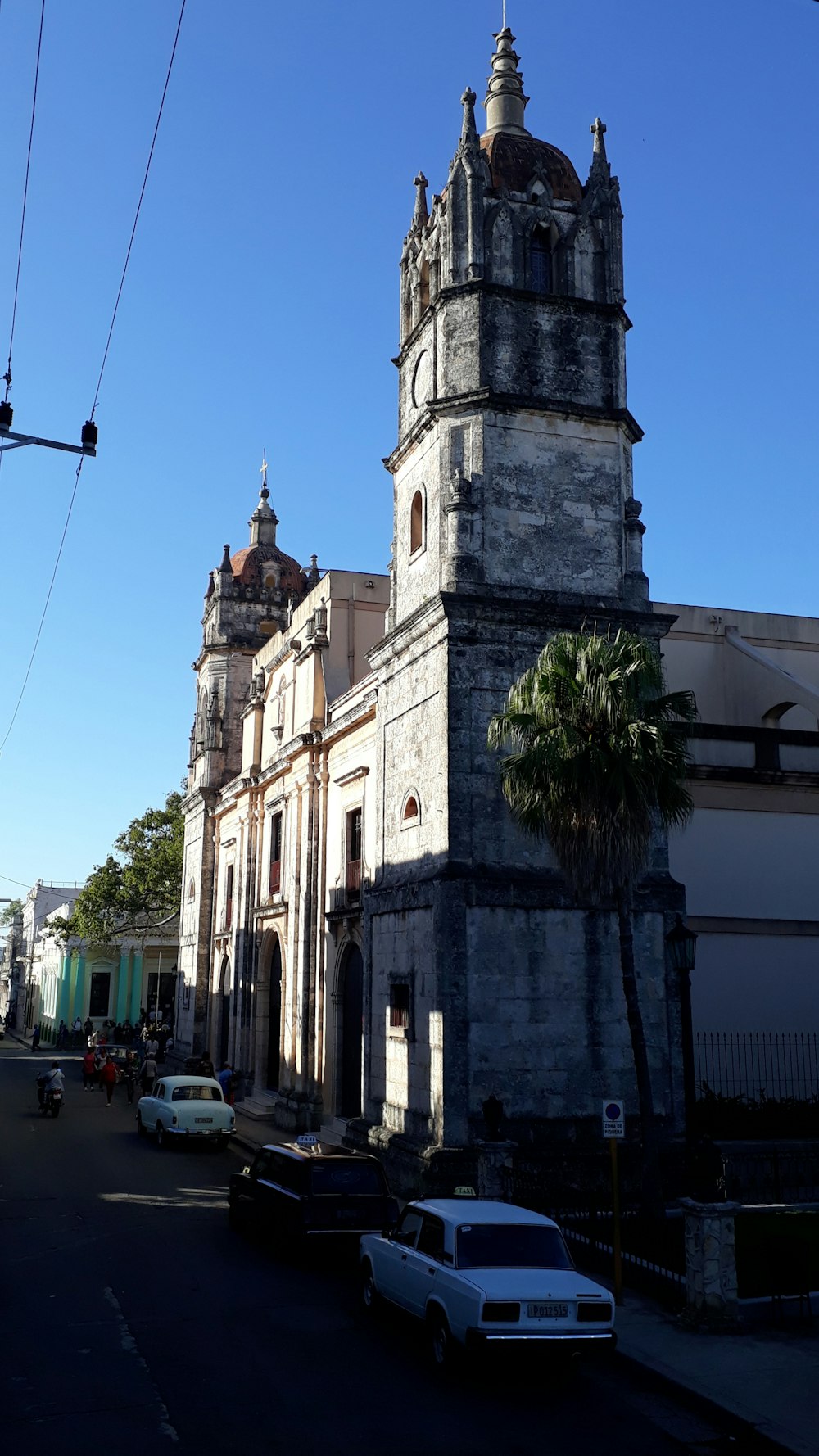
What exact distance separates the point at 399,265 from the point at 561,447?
6601 millimetres

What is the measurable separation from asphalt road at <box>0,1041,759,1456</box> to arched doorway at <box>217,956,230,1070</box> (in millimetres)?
22676

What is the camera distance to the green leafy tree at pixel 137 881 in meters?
57.6

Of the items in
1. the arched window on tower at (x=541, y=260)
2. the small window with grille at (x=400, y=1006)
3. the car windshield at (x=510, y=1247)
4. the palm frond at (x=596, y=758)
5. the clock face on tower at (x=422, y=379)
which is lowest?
the car windshield at (x=510, y=1247)

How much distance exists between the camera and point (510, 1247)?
1066 cm

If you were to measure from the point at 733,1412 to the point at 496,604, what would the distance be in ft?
42.6

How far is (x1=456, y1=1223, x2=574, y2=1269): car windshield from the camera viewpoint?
34.4 ft

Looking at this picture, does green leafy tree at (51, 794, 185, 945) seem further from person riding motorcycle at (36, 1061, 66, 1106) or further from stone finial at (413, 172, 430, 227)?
stone finial at (413, 172, 430, 227)

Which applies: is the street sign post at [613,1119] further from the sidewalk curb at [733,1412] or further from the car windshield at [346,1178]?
the car windshield at [346,1178]

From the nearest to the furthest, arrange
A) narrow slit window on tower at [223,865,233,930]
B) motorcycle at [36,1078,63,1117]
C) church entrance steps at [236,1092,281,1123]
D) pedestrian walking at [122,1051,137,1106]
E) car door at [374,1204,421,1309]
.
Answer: car door at [374,1204,421,1309]
church entrance steps at [236,1092,281,1123]
motorcycle at [36,1078,63,1117]
narrow slit window on tower at [223,865,233,930]
pedestrian walking at [122,1051,137,1106]

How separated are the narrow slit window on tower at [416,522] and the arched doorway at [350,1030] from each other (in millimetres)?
9021

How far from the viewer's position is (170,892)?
58.8m

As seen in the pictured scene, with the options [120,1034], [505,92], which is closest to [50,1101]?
[505,92]

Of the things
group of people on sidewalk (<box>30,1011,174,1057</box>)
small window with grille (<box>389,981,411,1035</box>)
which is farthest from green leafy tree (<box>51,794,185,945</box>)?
small window with grille (<box>389,981,411,1035</box>)

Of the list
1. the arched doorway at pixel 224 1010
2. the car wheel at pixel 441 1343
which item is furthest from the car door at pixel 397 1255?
the arched doorway at pixel 224 1010
